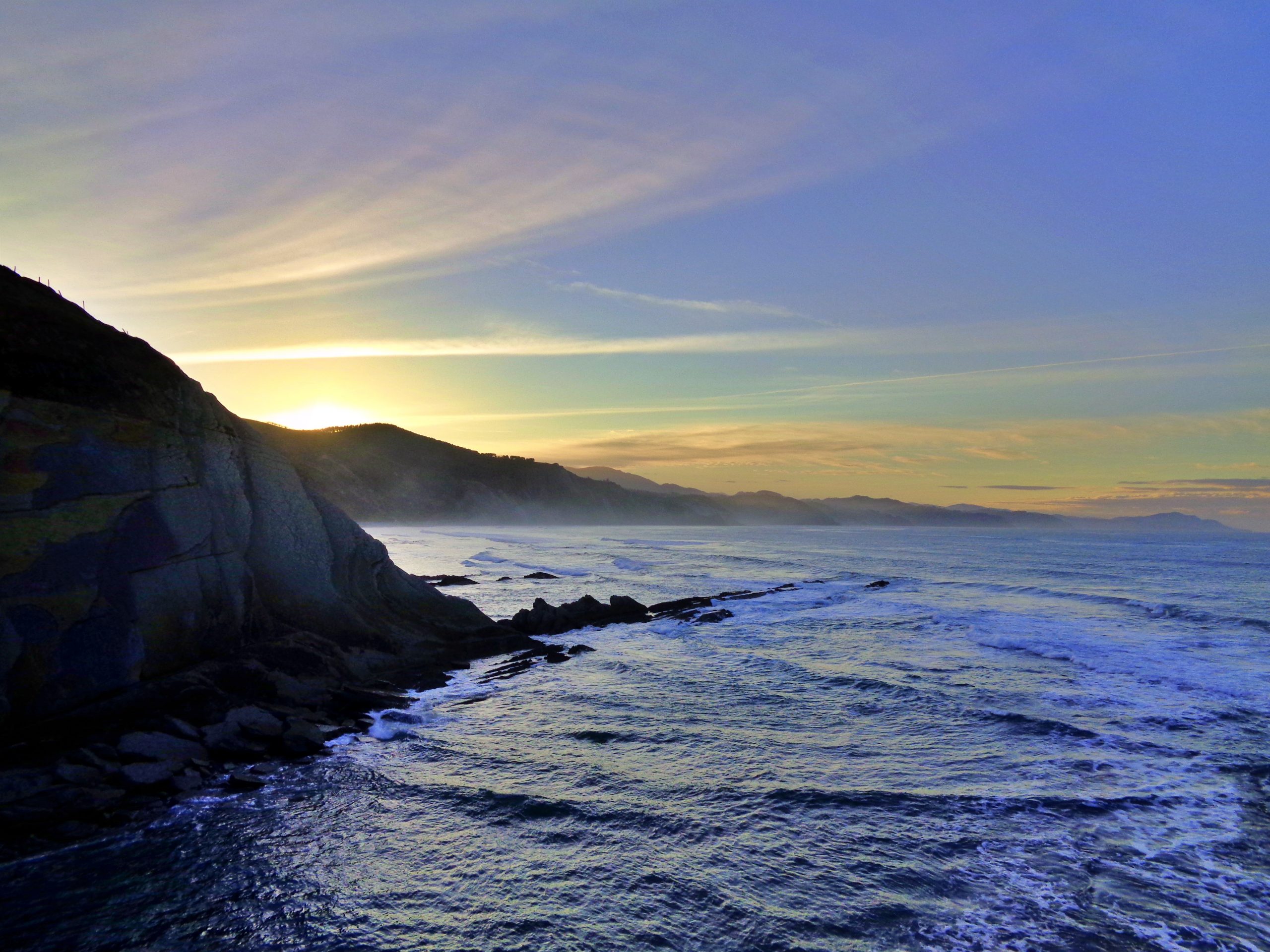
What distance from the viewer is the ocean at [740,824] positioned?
9.05m

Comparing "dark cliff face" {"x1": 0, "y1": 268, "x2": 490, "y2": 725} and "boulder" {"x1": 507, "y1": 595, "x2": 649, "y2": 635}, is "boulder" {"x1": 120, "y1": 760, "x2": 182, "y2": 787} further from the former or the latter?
"boulder" {"x1": 507, "y1": 595, "x2": 649, "y2": 635}

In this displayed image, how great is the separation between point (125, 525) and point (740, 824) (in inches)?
556

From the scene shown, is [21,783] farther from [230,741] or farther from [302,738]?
[302,738]

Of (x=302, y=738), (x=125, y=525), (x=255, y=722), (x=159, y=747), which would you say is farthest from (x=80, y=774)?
(x=125, y=525)

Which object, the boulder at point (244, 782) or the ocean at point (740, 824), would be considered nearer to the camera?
the ocean at point (740, 824)

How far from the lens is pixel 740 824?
1185 cm

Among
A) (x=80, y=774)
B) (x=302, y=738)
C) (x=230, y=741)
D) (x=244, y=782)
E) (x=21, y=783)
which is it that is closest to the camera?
(x=21, y=783)

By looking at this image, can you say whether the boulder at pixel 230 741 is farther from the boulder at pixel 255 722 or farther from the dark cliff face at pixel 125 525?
the dark cliff face at pixel 125 525

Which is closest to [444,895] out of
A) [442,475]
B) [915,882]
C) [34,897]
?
[34,897]

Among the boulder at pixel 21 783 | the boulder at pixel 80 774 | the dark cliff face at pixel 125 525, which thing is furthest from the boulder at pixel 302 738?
the boulder at pixel 21 783

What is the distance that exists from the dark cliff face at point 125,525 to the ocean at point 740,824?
4.47 meters

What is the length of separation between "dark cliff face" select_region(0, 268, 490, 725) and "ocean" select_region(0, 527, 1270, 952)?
14.7ft

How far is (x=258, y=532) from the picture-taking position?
20.4 m

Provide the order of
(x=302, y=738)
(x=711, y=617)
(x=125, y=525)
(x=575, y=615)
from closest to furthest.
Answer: (x=302, y=738) < (x=125, y=525) < (x=575, y=615) < (x=711, y=617)
